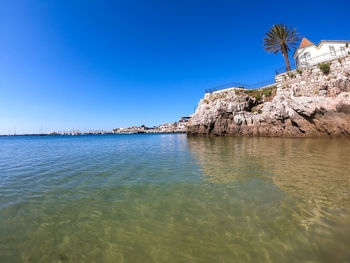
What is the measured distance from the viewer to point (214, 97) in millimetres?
39625

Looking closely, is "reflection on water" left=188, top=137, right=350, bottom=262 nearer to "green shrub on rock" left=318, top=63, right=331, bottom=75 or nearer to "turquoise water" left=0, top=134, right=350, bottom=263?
"turquoise water" left=0, top=134, right=350, bottom=263

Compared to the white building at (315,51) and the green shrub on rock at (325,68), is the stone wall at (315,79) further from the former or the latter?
the white building at (315,51)

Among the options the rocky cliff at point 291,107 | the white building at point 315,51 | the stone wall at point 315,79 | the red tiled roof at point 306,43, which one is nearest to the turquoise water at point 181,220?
the rocky cliff at point 291,107

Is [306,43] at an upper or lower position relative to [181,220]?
upper

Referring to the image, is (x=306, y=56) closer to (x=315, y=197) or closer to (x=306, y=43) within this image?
(x=306, y=43)

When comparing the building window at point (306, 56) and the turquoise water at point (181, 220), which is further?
the building window at point (306, 56)

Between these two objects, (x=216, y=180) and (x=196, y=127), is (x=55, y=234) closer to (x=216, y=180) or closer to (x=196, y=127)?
(x=216, y=180)

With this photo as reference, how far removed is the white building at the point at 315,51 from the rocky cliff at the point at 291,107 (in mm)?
7035

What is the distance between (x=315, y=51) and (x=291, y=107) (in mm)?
18465

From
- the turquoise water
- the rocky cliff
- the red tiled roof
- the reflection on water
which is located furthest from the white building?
the turquoise water

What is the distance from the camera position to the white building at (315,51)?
1131 inches

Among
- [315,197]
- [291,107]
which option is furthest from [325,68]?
[315,197]

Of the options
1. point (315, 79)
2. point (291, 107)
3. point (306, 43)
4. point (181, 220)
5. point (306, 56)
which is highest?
point (306, 43)

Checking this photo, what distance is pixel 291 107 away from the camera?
77.3ft
